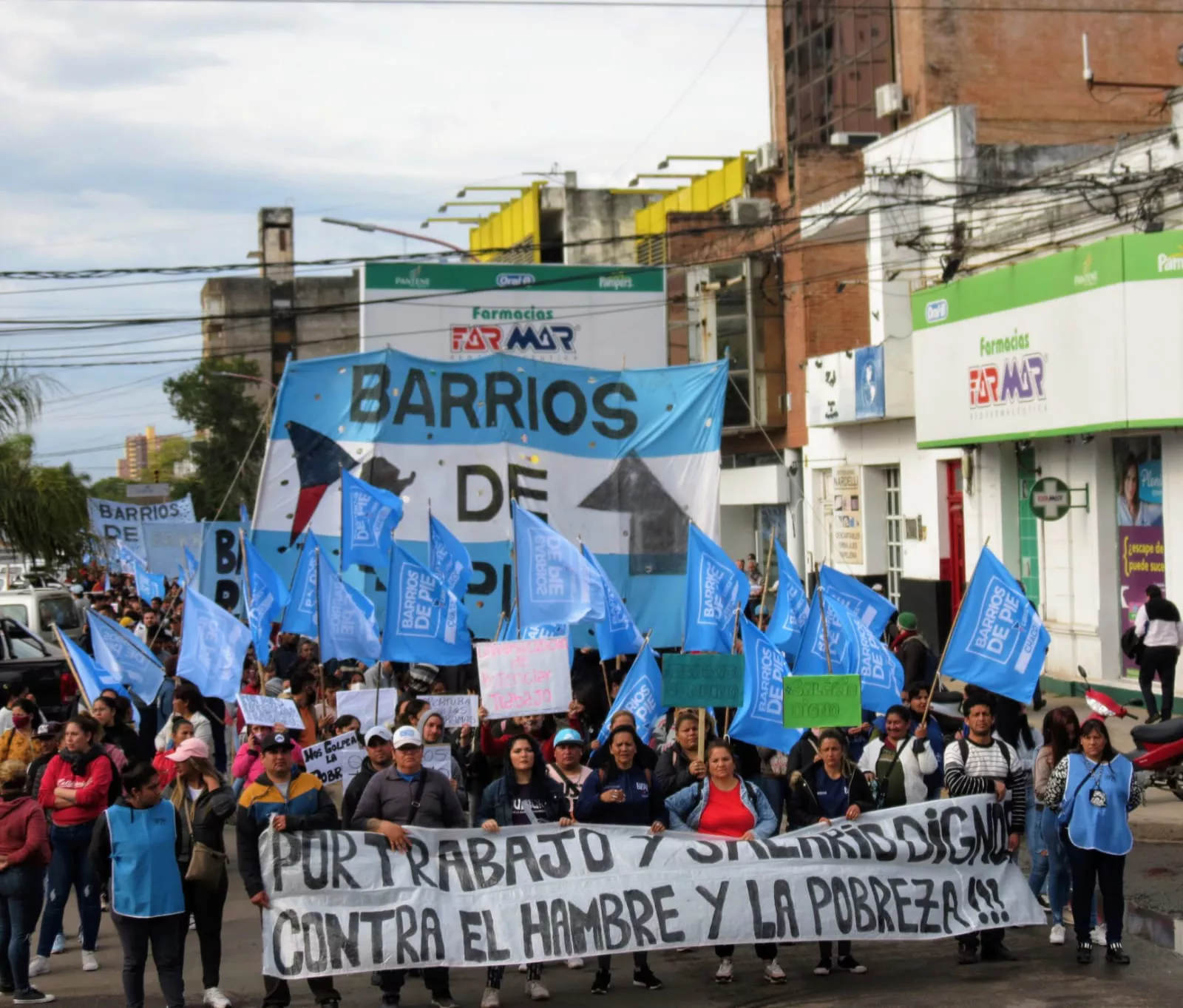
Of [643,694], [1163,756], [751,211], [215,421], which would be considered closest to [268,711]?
[643,694]

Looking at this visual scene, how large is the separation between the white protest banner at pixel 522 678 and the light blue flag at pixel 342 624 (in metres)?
2.74

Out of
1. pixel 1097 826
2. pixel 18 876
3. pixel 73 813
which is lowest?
pixel 18 876

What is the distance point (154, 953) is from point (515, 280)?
69.9ft

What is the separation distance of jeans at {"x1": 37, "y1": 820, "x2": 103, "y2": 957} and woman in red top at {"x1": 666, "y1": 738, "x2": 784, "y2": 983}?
342cm

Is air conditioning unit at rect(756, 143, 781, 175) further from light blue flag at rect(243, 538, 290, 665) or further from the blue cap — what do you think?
the blue cap

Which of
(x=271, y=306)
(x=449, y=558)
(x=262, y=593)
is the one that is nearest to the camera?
(x=449, y=558)

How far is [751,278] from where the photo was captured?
109 ft

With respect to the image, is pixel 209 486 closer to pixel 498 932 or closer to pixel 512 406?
pixel 512 406

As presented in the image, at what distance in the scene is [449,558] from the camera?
13711mm

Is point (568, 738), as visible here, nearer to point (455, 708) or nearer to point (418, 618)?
point (455, 708)

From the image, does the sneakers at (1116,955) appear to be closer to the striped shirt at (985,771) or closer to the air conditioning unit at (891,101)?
the striped shirt at (985,771)

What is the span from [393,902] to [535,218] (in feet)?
148

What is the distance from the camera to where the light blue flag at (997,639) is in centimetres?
1030

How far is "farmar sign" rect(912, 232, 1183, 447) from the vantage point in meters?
17.9
